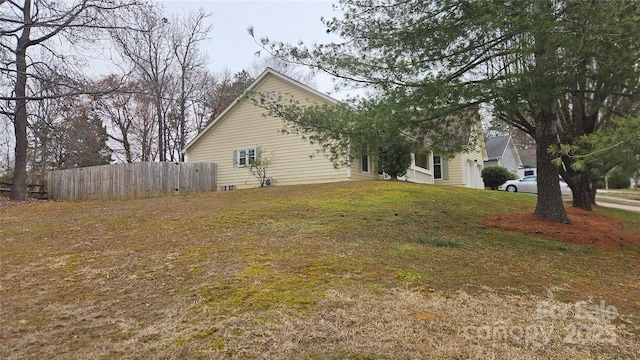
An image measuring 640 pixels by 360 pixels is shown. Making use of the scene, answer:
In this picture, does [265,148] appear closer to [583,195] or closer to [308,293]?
[583,195]

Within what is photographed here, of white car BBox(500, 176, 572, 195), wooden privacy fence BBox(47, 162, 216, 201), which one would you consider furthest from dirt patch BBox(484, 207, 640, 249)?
white car BBox(500, 176, 572, 195)

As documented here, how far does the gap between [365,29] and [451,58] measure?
1702 mm

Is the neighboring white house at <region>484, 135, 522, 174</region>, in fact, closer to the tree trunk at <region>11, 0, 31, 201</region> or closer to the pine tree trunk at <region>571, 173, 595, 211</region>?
the pine tree trunk at <region>571, 173, 595, 211</region>

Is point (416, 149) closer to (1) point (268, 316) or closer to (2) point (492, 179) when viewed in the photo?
(1) point (268, 316)

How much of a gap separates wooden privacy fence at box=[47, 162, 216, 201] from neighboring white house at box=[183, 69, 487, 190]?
1.65m

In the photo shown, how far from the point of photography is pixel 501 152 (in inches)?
1329

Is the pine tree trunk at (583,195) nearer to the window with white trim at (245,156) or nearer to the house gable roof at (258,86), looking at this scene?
the house gable roof at (258,86)

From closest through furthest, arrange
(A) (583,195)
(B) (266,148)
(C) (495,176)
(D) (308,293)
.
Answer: (D) (308,293), (A) (583,195), (B) (266,148), (C) (495,176)

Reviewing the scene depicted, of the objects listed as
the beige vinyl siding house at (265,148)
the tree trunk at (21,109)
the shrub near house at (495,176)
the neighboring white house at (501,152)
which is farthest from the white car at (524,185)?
the tree trunk at (21,109)

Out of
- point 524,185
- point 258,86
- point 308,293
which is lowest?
point 308,293

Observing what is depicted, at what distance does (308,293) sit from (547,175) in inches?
288

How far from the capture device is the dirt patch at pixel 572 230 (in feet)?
24.2

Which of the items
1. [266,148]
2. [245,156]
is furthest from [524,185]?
[245,156]

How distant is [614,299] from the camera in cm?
399
